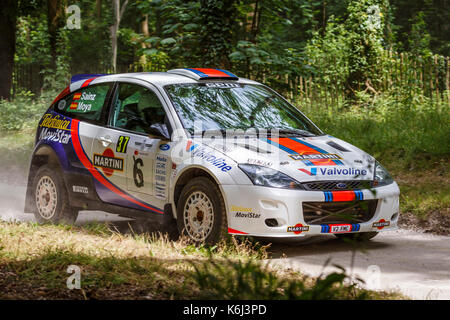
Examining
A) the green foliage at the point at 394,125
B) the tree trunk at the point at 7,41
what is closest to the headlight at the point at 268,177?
the green foliage at the point at 394,125

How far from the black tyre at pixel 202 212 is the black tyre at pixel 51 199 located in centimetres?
201

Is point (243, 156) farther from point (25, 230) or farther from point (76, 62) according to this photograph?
point (76, 62)

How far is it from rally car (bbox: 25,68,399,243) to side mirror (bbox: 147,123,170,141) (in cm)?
1

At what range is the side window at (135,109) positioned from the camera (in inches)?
309

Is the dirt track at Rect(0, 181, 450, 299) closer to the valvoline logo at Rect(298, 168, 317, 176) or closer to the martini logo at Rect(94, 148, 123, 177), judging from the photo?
→ the valvoline logo at Rect(298, 168, 317, 176)

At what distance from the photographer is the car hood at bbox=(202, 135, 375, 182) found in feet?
22.5

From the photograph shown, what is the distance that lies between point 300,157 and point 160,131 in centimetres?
157

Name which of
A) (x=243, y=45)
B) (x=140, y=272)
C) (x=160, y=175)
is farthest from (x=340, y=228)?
(x=243, y=45)

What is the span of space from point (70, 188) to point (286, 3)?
9.95m

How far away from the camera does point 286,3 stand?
17.0 m

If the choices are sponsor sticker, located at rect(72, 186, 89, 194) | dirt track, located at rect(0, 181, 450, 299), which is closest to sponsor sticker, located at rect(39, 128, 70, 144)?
sponsor sticker, located at rect(72, 186, 89, 194)

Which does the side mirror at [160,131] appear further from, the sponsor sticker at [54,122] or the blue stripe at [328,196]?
the blue stripe at [328,196]

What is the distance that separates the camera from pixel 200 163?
7023mm
